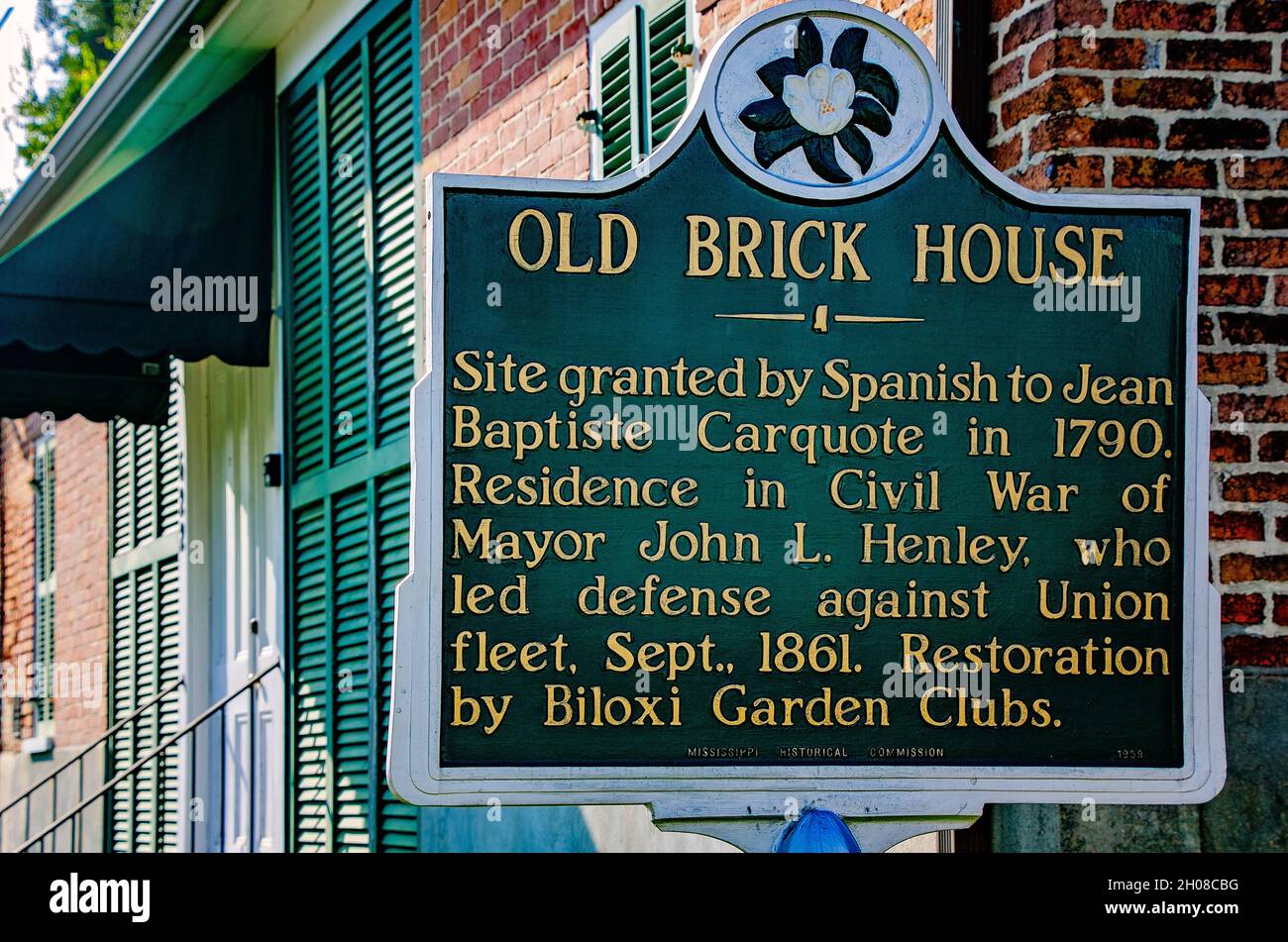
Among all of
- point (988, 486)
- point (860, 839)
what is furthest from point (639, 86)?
point (860, 839)

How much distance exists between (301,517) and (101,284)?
1552 mm

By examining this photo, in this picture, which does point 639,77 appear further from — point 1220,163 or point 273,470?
point 273,470

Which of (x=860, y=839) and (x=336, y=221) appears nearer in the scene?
(x=860, y=839)

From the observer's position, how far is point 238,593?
9148mm

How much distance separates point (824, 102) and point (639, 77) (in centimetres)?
241

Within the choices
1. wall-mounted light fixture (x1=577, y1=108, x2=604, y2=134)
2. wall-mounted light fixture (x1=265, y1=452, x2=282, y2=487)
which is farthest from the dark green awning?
wall-mounted light fixture (x1=577, y1=108, x2=604, y2=134)

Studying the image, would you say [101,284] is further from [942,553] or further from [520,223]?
[942,553]

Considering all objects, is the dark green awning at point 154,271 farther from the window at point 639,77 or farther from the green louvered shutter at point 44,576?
the green louvered shutter at point 44,576

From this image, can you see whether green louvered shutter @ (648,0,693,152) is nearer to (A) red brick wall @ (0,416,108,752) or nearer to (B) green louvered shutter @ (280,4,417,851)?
(B) green louvered shutter @ (280,4,417,851)

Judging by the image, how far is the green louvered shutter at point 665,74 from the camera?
→ 554cm

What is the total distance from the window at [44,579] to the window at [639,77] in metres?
9.02

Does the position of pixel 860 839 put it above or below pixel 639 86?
below

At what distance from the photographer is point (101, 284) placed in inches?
298

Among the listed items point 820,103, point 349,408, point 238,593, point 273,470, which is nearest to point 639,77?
point 820,103
